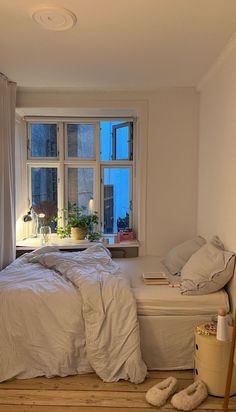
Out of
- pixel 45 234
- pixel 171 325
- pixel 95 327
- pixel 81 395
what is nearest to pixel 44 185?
pixel 45 234

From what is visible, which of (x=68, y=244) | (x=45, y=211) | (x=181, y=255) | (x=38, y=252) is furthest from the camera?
(x=45, y=211)

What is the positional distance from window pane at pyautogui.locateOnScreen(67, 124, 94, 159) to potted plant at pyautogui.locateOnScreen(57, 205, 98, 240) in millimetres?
657

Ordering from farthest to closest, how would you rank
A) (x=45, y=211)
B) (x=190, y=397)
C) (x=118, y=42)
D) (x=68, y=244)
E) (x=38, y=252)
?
1. (x=45, y=211)
2. (x=68, y=244)
3. (x=38, y=252)
4. (x=118, y=42)
5. (x=190, y=397)

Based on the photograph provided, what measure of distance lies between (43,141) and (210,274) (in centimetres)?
266

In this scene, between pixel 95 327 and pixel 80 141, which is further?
pixel 80 141

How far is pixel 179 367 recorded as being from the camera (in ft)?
8.10

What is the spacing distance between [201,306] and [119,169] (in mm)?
2160

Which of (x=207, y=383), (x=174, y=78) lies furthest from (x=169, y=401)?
(x=174, y=78)

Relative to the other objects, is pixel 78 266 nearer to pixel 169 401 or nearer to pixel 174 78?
pixel 169 401

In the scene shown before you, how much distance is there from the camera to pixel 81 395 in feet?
7.11

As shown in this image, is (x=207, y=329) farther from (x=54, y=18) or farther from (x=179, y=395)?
(x=54, y=18)

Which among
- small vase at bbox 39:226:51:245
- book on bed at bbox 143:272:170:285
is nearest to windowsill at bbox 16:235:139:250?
small vase at bbox 39:226:51:245

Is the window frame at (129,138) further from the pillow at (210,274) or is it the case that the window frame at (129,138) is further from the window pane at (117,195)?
the pillow at (210,274)

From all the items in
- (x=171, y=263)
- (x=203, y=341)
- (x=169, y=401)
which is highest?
(x=171, y=263)
